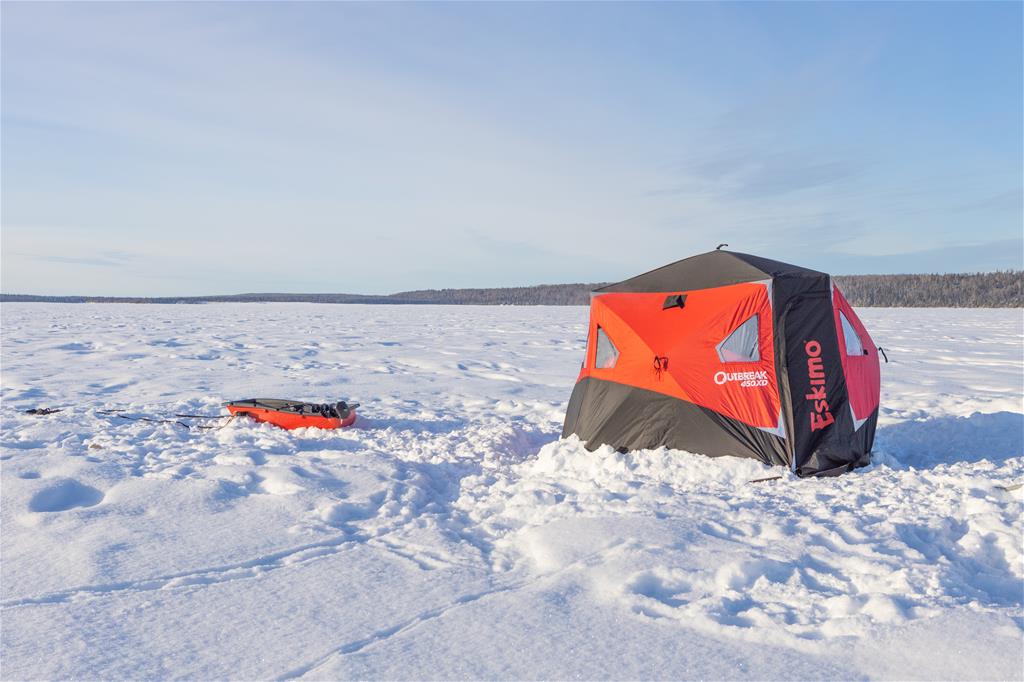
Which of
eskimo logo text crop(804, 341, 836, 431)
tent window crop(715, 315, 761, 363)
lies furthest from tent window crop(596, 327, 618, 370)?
eskimo logo text crop(804, 341, 836, 431)

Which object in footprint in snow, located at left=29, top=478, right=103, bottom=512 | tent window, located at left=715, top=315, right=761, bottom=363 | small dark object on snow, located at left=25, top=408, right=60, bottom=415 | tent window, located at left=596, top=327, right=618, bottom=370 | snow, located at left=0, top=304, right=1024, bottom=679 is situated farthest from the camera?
small dark object on snow, located at left=25, top=408, right=60, bottom=415

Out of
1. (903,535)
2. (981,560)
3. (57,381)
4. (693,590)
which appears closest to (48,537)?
(693,590)

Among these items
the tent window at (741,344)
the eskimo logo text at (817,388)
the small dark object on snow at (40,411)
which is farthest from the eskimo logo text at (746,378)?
the small dark object on snow at (40,411)

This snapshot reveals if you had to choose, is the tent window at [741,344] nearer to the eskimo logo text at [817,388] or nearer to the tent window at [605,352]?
the eskimo logo text at [817,388]

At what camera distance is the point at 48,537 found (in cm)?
412

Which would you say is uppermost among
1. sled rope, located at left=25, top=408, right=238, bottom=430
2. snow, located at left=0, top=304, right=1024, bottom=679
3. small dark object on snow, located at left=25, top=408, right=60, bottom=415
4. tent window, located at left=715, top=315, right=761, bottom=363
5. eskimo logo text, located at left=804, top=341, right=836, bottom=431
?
tent window, located at left=715, top=315, right=761, bottom=363

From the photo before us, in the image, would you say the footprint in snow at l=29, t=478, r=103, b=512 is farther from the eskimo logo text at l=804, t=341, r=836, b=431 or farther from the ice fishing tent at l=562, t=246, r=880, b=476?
the eskimo logo text at l=804, t=341, r=836, b=431

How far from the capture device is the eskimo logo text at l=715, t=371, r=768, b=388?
6164mm

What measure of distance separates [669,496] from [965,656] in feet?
7.93

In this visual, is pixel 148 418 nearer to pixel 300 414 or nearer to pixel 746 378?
pixel 300 414

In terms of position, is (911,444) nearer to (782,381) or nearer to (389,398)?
(782,381)

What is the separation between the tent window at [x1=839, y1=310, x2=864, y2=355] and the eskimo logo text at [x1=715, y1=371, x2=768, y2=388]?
1.00 m

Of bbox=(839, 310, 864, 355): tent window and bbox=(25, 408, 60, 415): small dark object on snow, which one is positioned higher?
bbox=(839, 310, 864, 355): tent window

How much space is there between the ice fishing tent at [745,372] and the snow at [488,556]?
316 mm
